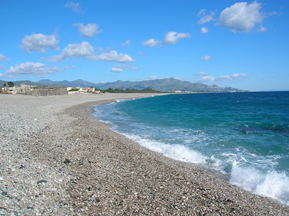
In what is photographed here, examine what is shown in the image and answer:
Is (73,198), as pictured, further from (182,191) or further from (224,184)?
(224,184)

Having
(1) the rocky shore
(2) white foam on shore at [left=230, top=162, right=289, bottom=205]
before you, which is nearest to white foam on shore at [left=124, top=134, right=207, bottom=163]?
(1) the rocky shore

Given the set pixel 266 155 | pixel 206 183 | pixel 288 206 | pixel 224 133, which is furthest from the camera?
pixel 224 133

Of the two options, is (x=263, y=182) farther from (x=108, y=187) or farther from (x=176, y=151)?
(x=108, y=187)

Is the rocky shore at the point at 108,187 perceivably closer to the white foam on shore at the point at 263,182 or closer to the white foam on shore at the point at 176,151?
the white foam on shore at the point at 263,182

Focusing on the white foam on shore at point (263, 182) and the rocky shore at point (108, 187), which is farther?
the white foam on shore at point (263, 182)

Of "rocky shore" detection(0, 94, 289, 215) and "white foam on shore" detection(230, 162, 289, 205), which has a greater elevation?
"rocky shore" detection(0, 94, 289, 215)

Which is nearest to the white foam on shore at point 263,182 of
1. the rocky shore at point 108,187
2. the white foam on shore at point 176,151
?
the rocky shore at point 108,187

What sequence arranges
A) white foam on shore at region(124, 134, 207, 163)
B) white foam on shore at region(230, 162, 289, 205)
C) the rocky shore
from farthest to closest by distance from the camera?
white foam on shore at region(124, 134, 207, 163), white foam on shore at region(230, 162, 289, 205), the rocky shore

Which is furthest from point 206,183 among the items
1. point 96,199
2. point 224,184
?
point 96,199

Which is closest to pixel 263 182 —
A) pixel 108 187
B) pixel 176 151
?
pixel 176 151

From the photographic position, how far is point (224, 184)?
23.5ft

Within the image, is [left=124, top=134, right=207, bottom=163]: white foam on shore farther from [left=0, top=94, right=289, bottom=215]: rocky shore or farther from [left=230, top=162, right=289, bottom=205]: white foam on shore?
[left=230, top=162, right=289, bottom=205]: white foam on shore

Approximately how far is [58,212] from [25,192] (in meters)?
1.28

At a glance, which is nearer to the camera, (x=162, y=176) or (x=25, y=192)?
(x=25, y=192)
